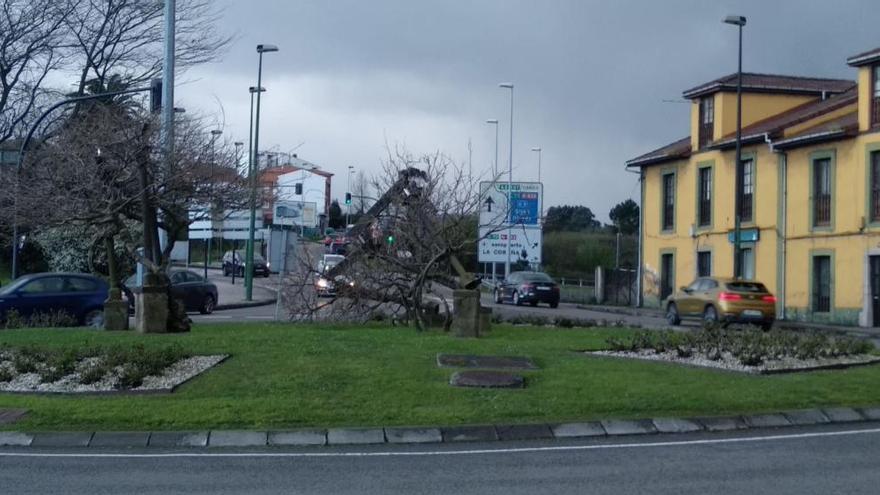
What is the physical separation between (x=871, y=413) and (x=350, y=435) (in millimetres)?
6767

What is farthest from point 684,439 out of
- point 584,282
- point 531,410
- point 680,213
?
point 584,282

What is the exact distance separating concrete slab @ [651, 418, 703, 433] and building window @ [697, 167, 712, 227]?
116ft

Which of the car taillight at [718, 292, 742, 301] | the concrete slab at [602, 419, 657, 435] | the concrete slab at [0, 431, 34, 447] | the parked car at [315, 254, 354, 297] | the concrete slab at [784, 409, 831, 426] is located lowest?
the concrete slab at [0, 431, 34, 447]

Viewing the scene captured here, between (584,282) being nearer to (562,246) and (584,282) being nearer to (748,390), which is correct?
(562,246)

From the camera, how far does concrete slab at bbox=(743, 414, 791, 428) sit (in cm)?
1356

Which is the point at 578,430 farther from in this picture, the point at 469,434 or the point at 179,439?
the point at 179,439

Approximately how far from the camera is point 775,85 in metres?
46.5

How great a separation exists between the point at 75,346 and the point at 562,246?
6016 centimetres

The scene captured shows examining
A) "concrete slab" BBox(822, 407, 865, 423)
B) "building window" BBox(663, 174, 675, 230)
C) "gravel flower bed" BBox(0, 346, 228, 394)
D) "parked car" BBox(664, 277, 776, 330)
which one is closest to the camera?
"concrete slab" BBox(822, 407, 865, 423)

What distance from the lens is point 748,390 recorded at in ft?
48.8

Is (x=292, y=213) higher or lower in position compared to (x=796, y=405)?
higher

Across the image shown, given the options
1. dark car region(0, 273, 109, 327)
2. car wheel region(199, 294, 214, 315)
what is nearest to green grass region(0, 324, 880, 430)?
dark car region(0, 273, 109, 327)

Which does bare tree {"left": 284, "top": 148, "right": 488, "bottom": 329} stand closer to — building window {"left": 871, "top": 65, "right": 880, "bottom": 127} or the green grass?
the green grass

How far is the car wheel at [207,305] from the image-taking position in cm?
3531
